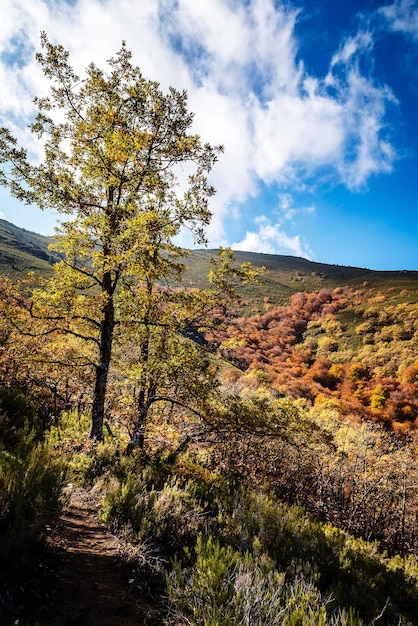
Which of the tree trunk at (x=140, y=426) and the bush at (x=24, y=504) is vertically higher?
the bush at (x=24, y=504)

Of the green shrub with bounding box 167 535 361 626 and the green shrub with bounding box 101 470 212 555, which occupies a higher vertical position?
the green shrub with bounding box 167 535 361 626

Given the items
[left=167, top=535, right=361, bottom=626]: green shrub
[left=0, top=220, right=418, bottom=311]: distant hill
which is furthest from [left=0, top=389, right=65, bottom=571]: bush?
[left=0, top=220, right=418, bottom=311]: distant hill

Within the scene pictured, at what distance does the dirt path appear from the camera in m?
3.29

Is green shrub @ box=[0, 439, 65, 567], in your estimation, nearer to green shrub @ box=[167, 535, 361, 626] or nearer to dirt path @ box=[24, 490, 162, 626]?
dirt path @ box=[24, 490, 162, 626]

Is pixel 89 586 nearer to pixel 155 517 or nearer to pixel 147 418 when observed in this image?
pixel 155 517

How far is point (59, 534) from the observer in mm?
4660

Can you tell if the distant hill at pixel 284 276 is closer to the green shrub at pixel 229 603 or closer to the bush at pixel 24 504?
the bush at pixel 24 504

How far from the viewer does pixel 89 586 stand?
379 cm

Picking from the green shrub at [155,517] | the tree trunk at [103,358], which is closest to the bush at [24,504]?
the green shrub at [155,517]

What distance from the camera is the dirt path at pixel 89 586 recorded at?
3285mm

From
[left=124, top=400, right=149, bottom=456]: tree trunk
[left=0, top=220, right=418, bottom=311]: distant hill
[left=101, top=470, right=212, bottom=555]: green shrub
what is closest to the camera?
[left=101, top=470, right=212, bottom=555]: green shrub

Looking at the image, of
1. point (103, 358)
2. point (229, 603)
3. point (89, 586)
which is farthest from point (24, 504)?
point (103, 358)

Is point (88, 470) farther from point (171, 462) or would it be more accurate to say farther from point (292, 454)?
point (292, 454)

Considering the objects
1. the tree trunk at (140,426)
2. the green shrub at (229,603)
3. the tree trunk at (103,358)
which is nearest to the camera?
the green shrub at (229,603)
